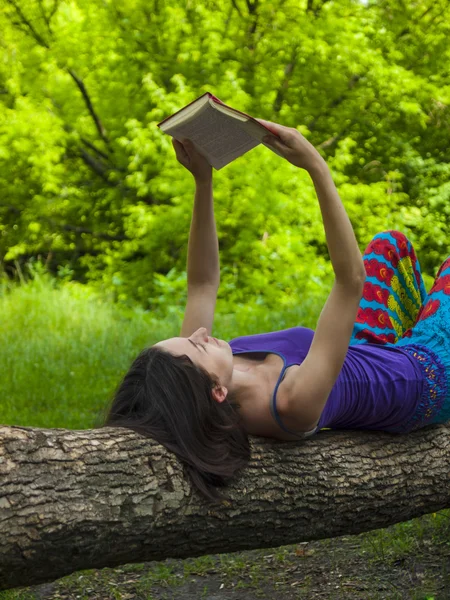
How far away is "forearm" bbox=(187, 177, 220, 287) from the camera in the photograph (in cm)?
277

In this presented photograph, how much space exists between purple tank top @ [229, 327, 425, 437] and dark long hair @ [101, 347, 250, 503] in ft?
0.91

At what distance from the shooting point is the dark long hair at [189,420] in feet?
6.98

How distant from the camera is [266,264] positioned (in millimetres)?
11594

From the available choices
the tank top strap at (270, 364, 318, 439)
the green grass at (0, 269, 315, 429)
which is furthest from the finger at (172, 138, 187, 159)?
the green grass at (0, 269, 315, 429)

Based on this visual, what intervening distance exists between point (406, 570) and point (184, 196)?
7.98 m

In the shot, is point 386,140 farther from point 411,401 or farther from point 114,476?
point 114,476

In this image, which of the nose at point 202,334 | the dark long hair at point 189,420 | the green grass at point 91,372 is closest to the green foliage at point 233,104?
the green grass at point 91,372

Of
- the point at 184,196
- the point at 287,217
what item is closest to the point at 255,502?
the point at 184,196

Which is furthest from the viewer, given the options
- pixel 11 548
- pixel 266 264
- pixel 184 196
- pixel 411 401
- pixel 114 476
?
pixel 266 264

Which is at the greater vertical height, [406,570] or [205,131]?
[205,131]

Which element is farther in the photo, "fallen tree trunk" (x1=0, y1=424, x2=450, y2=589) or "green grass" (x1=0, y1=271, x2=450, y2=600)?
"green grass" (x1=0, y1=271, x2=450, y2=600)

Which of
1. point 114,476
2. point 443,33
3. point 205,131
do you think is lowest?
point 114,476

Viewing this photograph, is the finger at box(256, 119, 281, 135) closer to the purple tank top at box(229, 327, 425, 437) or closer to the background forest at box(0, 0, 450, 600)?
the purple tank top at box(229, 327, 425, 437)

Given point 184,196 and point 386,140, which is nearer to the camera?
point 184,196
